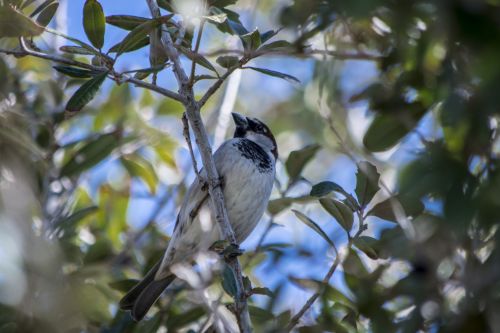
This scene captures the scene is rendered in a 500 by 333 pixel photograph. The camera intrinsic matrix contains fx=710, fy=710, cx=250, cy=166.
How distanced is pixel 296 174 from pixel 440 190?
7.83 ft

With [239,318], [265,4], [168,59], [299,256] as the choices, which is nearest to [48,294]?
[239,318]

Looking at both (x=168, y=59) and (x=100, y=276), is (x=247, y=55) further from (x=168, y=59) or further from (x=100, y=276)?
(x=100, y=276)

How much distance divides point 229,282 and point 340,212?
0.54 meters

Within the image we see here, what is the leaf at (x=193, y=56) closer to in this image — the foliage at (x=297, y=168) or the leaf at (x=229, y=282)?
the foliage at (x=297, y=168)

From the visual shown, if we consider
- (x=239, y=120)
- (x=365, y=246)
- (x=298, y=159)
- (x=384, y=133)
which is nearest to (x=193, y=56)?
(x=384, y=133)

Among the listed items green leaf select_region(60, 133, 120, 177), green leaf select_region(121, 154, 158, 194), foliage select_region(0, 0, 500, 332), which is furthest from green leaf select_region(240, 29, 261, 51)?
green leaf select_region(121, 154, 158, 194)

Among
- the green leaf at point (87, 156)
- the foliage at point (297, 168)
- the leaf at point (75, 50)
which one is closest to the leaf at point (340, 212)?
the foliage at point (297, 168)

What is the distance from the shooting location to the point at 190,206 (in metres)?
3.96

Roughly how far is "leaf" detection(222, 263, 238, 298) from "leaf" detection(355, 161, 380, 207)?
59 cm

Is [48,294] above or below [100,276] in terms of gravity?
above

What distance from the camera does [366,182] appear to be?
2.69 metres

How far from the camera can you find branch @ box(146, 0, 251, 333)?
8.49ft

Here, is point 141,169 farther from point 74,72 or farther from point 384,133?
point 384,133

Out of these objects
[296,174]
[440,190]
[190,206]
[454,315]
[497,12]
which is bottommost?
[190,206]
